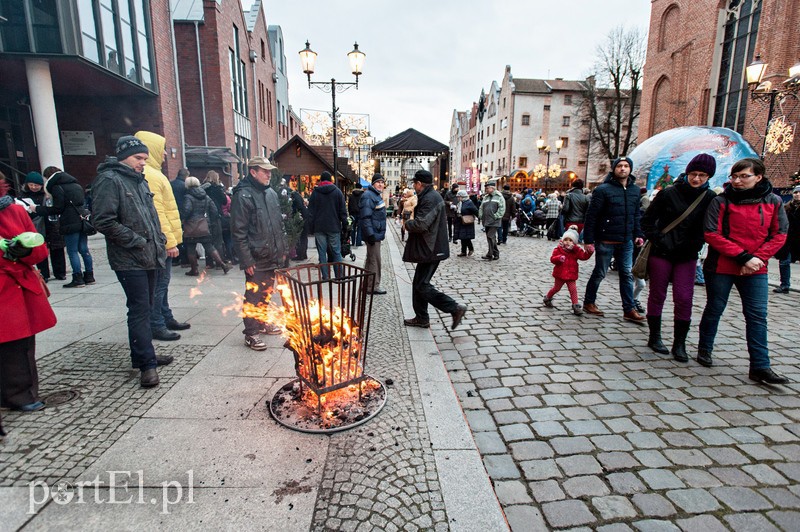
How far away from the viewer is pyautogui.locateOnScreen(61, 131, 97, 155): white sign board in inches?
583

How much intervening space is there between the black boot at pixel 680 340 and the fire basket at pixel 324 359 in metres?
3.17

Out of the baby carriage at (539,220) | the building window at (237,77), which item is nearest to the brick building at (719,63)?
the baby carriage at (539,220)

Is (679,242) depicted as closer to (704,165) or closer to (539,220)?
(704,165)

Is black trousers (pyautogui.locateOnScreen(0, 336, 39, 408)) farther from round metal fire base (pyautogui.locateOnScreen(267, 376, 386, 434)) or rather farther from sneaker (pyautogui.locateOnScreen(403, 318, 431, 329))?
sneaker (pyautogui.locateOnScreen(403, 318, 431, 329))

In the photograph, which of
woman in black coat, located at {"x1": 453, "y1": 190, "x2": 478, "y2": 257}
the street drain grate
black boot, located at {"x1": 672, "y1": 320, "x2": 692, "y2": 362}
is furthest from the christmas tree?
black boot, located at {"x1": 672, "y1": 320, "x2": 692, "y2": 362}

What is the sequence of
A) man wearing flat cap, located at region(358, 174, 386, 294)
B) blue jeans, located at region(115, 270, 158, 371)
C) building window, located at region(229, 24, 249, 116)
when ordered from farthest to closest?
building window, located at region(229, 24, 249, 116) < man wearing flat cap, located at region(358, 174, 386, 294) < blue jeans, located at region(115, 270, 158, 371)

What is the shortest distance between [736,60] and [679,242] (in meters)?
23.1

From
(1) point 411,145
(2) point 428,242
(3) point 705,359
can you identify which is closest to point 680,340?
(3) point 705,359

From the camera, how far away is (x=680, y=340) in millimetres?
4184

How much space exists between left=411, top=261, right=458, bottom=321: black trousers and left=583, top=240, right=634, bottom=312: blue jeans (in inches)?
90.9

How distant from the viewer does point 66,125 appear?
14836 mm

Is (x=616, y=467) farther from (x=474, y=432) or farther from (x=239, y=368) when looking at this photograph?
(x=239, y=368)

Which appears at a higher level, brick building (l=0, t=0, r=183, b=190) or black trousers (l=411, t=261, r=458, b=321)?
brick building (l=0, t=0, r=183, b=190)

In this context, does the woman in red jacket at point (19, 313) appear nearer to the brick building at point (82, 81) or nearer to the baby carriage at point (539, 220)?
the brick building at point (82, 81)
